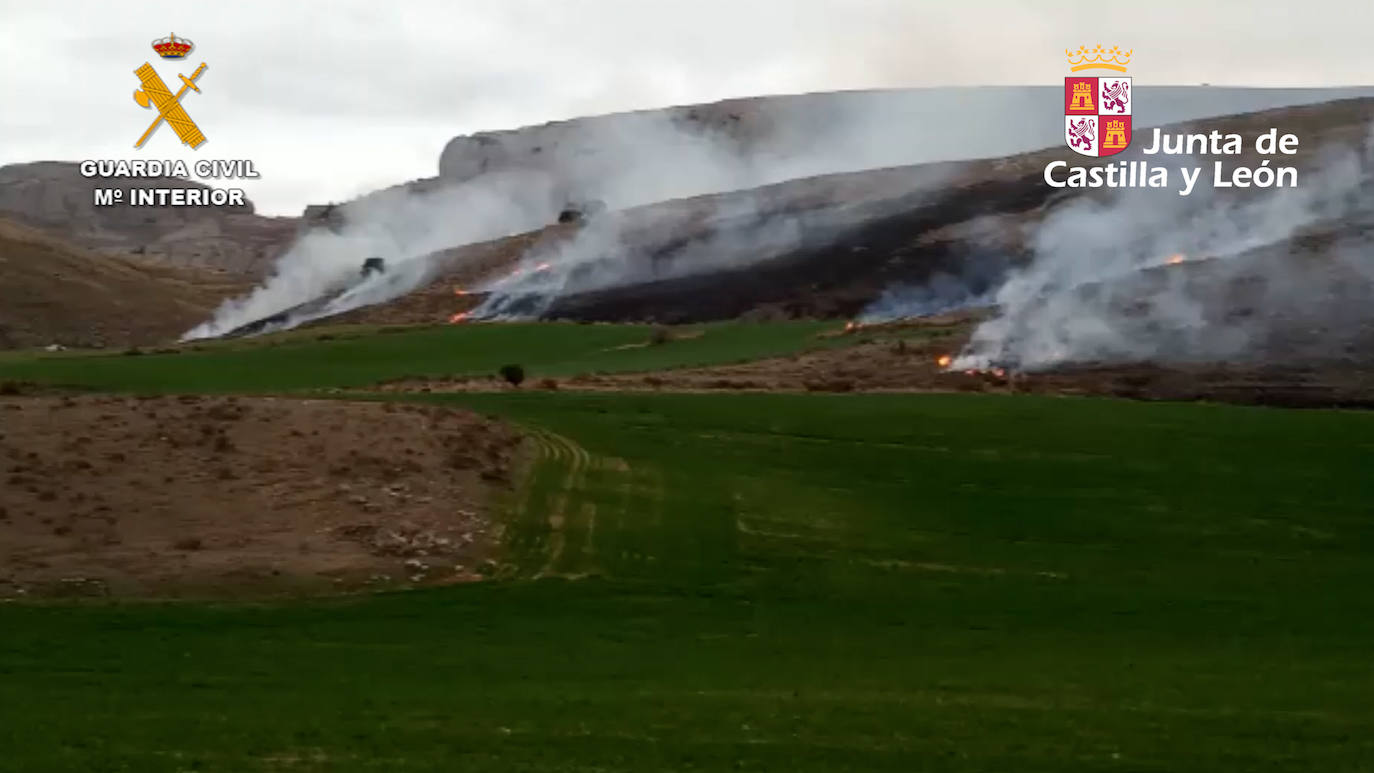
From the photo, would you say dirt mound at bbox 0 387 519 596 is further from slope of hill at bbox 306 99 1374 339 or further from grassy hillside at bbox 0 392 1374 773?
slope of hill at bbox 306 99 1374 339

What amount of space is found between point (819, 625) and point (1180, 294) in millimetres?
50212

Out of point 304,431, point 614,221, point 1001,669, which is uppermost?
point 614,221

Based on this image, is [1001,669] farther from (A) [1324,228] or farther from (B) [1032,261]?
(B) [1032,261]

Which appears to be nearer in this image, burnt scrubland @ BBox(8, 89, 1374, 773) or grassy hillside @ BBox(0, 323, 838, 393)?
burnt scrubland @ BBox(8, 89, 1374, 773)

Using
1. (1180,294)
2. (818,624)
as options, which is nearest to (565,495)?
(818,624)

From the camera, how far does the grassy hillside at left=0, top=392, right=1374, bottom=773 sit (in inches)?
702

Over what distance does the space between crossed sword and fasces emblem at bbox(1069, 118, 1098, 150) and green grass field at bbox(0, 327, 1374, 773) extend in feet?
344

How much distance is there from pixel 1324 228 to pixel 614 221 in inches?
3443

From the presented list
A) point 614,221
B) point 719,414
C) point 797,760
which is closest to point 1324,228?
point 719,414

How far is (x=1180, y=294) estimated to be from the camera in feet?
239

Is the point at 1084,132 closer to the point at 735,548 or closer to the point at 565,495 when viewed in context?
the point at 565,495

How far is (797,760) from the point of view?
56.0 feet

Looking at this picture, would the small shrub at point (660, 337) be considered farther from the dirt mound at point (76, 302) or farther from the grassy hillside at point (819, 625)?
the dirt mound at point (76, 302)

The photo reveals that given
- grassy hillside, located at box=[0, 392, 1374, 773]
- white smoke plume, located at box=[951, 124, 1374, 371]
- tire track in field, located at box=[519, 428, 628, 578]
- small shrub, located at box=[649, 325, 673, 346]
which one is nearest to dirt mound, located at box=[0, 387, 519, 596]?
tire track in field, located at box=[519, 428, 628, 578]
